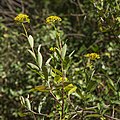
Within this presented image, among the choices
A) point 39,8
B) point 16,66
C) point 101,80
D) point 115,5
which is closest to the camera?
point 115,5

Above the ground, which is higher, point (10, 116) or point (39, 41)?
point (39, 41)

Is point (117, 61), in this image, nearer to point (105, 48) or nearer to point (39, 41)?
point (105, 48)

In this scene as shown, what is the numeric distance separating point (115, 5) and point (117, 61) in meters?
0.83

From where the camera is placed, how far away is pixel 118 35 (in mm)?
1929

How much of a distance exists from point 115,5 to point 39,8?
199cm

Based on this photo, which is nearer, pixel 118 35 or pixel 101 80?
pixel 118 35

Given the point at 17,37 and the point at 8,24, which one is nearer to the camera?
the point at 17,37

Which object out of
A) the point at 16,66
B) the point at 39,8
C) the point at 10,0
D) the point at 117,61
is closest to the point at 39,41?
the point at 16,66

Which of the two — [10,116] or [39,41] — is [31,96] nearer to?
[10,116]

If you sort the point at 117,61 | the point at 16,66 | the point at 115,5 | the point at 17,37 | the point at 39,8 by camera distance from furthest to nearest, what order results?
the point at 39,8, the point at 17,37, the point at 16,66, the point at 117,61, the point at 115,5

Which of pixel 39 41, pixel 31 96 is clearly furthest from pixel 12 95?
pixel 39 41

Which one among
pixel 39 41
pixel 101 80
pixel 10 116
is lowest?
pixel 10 116

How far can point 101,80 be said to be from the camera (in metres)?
2.44

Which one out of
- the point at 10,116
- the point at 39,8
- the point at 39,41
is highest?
the point at 39,8
